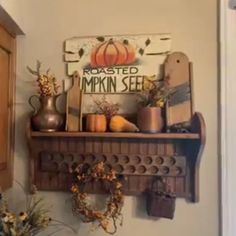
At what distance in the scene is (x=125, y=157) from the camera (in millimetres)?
1510

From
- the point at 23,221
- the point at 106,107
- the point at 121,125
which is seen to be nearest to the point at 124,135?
the point at 121,125

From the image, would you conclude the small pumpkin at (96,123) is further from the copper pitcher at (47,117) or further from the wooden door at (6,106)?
the wooden door at (6,106)

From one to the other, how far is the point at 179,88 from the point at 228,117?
0.24 m

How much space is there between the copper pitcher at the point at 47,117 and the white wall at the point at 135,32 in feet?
0.43

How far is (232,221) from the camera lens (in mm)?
1464

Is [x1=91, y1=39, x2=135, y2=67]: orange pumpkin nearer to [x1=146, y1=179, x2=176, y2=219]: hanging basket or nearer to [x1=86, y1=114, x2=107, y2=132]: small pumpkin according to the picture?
[x1=86, y1=114, x2=107, y2=132]: small pumpkin

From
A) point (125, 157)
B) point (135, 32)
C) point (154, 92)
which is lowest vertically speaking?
point (125, 157)

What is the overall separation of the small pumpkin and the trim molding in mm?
503

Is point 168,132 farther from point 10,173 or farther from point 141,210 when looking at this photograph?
point 10,173

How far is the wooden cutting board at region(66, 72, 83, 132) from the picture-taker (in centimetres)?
153

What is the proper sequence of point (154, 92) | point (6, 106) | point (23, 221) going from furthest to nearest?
point (6, 106), point (154, 92), point (23, 221)

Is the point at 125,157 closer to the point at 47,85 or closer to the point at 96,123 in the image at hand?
the point at 96,123

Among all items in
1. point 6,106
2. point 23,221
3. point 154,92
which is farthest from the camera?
point 6,106

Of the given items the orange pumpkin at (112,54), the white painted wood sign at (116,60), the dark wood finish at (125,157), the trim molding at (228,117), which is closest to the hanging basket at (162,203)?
the dark wood finish at (125,157)
